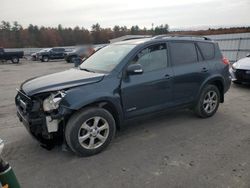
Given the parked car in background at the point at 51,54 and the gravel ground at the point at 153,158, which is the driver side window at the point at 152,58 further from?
the parked car in background at the point at 51,54

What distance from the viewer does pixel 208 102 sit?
5418 millimetres

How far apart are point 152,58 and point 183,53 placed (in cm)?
84

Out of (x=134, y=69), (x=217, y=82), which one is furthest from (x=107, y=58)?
(x=217, y=82)

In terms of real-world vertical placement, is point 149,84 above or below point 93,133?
above

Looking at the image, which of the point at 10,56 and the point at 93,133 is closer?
the point at 93,133

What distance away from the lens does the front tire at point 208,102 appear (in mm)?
5250

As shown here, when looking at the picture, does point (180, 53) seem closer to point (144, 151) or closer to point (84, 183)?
point (144, 151)

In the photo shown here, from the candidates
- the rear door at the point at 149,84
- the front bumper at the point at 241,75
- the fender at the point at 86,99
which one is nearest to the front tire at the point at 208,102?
the rear door at the point at 149,84

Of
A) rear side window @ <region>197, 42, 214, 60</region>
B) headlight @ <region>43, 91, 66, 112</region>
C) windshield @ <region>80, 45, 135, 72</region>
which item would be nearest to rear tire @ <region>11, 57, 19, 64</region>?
windshield @ <region>80, 45, 135, 72</region>

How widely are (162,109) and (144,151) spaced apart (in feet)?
3.32

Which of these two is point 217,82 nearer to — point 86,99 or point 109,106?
point 109,106

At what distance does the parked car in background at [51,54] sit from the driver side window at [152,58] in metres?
27.0

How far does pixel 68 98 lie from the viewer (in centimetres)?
352

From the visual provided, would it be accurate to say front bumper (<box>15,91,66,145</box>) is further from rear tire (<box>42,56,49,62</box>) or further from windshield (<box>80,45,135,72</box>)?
rear tire (<box>42,56,49,62</box>)
